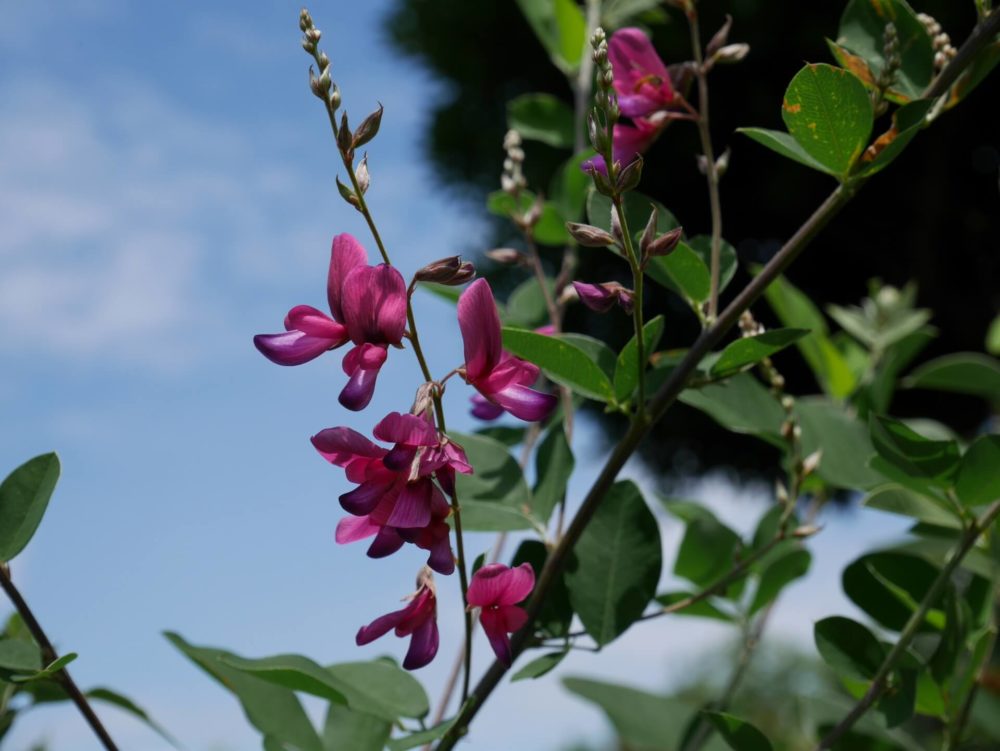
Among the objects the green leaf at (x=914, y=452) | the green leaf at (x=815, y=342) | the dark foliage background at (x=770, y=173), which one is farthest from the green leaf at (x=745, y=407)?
the dark foliage background at (x=770, y=173)

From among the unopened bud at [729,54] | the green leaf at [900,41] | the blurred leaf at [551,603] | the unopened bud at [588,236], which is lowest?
the blurred leaf at [551,603]

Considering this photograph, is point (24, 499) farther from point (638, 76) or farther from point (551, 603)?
point (638, 76)

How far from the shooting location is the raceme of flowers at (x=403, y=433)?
1.47 feet

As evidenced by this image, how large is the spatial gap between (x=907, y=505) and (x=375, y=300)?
1.49ft

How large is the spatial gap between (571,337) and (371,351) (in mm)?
167

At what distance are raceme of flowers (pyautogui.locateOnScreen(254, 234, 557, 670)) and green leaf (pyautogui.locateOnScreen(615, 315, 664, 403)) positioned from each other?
0.20ft

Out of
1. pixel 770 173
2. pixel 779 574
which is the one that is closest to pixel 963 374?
pixel 779 574

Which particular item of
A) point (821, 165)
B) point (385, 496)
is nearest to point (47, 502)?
point (385, 496)

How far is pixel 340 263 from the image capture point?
0.47 m

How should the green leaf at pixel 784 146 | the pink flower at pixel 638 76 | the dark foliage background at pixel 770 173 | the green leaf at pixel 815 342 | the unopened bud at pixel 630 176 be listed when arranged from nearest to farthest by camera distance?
the unopened bud at pixel 630 176 → the green leaf at pixel 784 146 → the pink flower at pixel 638 76 → the green leaf at pixel 815 342 → the dark foliage background at pixel 770 173

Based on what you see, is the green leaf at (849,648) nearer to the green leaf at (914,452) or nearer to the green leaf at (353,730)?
the green leaf at (914,452)

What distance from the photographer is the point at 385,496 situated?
464 mm

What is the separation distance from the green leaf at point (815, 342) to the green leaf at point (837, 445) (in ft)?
0.72

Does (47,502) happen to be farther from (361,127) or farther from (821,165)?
(821,165)
